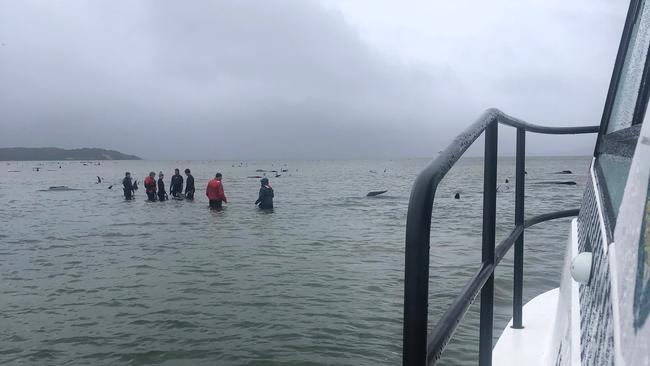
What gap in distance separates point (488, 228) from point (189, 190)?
2419cm

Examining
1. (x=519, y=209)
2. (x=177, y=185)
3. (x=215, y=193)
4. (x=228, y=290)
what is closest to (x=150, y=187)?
(x=177, y=185)

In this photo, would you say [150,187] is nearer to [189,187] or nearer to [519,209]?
[189,187]

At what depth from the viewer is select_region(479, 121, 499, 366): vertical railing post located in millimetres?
1790

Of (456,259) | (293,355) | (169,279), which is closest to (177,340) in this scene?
(293,355)

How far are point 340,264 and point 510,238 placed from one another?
8.84 metres

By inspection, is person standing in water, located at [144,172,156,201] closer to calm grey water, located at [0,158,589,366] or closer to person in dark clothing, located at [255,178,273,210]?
person in dark clothing, located at [255,178,273,210]

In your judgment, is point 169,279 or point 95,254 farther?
point 95,254

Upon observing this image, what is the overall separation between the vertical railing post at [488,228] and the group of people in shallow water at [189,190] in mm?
17293

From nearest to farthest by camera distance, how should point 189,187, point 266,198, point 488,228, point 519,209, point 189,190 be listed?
point 488,228
point 519,209
point 266,198
point 189,187
point 189,190

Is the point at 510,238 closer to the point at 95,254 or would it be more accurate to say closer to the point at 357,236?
the point at 95,254

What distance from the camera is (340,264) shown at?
35.7 feet

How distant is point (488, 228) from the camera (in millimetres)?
1830

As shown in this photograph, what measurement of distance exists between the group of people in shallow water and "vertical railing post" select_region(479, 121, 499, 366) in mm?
17293

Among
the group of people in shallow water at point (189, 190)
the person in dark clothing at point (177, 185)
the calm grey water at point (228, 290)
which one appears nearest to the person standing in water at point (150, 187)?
the group of people in shallow water at point (189, 190)
